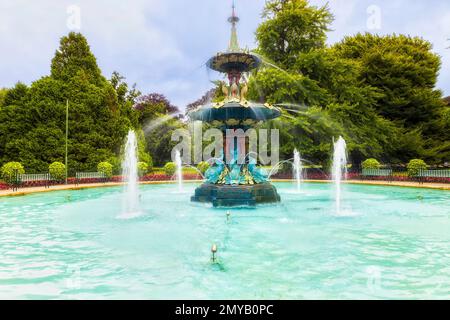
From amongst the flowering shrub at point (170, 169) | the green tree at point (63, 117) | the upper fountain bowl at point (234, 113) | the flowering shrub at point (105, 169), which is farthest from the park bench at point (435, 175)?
the green tree at point (63, 117)

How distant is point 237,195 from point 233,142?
9.27 ft

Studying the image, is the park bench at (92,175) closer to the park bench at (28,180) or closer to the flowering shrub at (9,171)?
the park bench at (28,180)

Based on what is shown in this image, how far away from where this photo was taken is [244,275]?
222 inches

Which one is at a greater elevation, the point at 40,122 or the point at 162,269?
the point at 40,122

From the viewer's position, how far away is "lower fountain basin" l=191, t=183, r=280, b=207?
13897 mm

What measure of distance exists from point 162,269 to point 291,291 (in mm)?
2430

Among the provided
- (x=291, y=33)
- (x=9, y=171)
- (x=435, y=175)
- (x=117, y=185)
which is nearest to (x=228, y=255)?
(x=9, y=171)

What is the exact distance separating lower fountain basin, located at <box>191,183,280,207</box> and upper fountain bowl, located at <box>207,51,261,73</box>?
579 centimetres

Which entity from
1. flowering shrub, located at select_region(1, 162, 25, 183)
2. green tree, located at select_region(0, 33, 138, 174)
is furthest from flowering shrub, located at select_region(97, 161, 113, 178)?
flowering shrub, located at select_region(1, 162, 25, 183)

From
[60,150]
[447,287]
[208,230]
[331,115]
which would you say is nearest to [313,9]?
[331,115]

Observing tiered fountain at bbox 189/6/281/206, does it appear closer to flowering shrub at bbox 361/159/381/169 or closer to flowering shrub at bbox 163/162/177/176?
flowering shrub at bbox 163/162/177/176

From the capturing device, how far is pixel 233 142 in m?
15.5

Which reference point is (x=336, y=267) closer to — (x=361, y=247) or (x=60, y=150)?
(x=361, y=247)

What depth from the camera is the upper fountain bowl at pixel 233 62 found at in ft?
47.9
